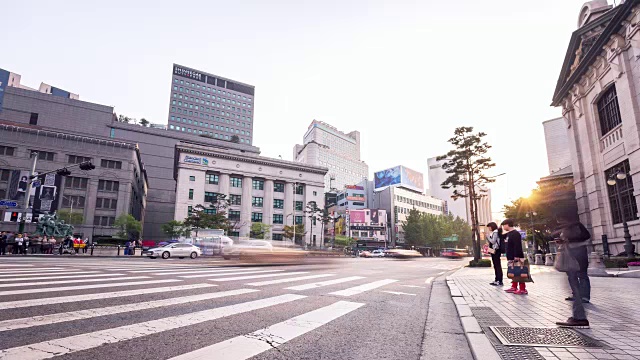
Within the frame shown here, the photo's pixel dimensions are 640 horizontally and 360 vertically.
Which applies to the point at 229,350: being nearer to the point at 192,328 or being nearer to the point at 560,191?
the point at 192,328

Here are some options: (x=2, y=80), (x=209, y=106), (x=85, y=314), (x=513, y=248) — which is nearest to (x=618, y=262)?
(x=513, y=248)

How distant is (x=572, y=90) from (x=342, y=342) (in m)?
30.1

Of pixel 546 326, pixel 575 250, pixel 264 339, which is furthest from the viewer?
pixel 575 250

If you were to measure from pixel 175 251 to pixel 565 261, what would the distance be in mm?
28093

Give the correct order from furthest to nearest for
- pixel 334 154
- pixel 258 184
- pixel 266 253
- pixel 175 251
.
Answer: pixel 334 154 < pixel 258 184 < pixel 175 251 < pixel 266 253

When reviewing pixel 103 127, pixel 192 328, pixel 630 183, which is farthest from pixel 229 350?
pixel 103 127

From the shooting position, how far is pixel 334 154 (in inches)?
6417

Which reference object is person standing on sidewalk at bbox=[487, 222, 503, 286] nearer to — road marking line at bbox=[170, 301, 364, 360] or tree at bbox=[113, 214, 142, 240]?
road marking line at bbox=[170, 301, 364, 360]

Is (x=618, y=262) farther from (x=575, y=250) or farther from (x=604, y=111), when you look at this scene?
(x=575, y=250)

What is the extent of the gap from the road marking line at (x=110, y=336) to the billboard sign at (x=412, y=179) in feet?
316

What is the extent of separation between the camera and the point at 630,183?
1906 cm

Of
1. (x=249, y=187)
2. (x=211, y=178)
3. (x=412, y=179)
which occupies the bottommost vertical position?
(x=249, y=187)

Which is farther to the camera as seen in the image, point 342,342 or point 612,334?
point 612,334

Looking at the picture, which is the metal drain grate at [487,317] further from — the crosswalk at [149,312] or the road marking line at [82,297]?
the road marking line at [82,297]
